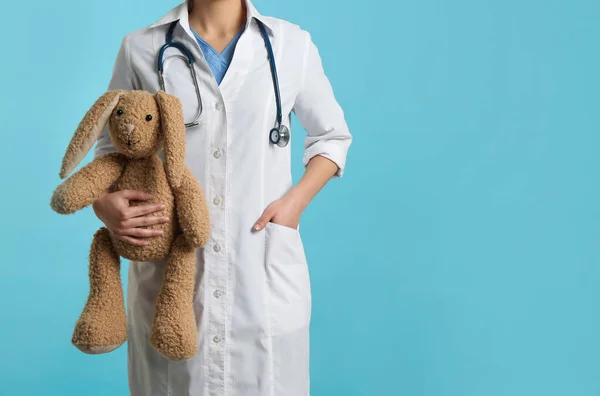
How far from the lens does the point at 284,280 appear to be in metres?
1.68

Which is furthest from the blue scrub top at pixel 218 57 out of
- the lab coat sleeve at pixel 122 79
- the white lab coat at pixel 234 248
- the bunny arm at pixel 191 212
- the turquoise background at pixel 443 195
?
the turquoise background at pixel 443 195

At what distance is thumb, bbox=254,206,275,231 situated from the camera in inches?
64.5

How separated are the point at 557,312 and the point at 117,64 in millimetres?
1884

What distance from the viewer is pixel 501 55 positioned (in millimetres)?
2877

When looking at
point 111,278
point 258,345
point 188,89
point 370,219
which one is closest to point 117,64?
point 188,89

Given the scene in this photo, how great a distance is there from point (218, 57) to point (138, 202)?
1.28 feet

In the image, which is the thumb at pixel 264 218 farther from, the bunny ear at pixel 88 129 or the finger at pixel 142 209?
→ the bunny ear at pixel 88 129

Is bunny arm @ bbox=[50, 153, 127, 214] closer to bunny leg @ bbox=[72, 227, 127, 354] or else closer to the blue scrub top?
bunny leg @ bbox=[72, 227, 127, 354]

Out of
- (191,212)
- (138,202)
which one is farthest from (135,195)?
(191,212)

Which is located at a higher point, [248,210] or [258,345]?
[248,210]

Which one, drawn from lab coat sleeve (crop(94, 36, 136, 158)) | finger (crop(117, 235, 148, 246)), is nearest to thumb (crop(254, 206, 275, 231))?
finger (crop(117, 235, 148, 246))

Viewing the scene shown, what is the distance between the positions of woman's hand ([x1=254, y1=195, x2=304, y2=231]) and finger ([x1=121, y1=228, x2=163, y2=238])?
237mm

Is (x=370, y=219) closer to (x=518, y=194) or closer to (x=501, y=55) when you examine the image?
(x=518, y=194)

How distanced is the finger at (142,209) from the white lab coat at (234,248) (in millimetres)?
172
